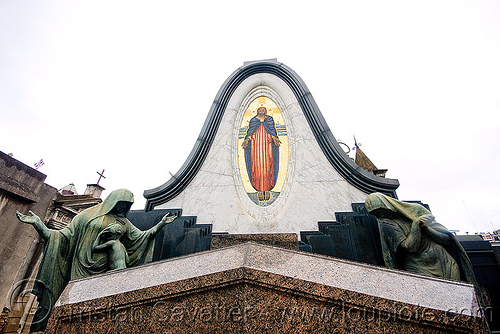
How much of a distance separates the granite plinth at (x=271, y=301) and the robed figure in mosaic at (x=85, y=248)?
1473 mm

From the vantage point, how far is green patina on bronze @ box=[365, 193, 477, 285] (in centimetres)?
343

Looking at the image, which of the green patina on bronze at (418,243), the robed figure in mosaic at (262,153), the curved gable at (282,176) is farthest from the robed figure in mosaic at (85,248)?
the green patina on bronze at (418,243)

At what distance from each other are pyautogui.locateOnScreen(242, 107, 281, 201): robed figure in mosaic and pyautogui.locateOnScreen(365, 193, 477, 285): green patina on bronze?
2557 mm

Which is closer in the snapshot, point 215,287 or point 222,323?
point 222,323

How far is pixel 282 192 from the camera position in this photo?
5.79 meters

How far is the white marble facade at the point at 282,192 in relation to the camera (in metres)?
5.26

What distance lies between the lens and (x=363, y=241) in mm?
4258

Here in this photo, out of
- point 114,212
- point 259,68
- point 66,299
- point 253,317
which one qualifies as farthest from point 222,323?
point 259,68

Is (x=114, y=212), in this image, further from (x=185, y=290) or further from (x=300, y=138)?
(x=300, y=138)

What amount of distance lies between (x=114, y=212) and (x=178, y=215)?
1.48m

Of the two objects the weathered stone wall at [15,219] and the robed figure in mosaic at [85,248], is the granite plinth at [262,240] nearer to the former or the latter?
the robed figure in mosaic at [85,248]

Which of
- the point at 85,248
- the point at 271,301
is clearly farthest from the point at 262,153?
the point at 271,301

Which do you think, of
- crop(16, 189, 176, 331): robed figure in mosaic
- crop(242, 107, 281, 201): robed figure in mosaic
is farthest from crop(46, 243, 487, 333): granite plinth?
crop(242, 107, 281, 201): robed figure in mosaic

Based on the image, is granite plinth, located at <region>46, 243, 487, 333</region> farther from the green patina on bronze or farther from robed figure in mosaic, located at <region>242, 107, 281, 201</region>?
robed figure in mosaic, located at <region>242, 107, 281, 201</region>
